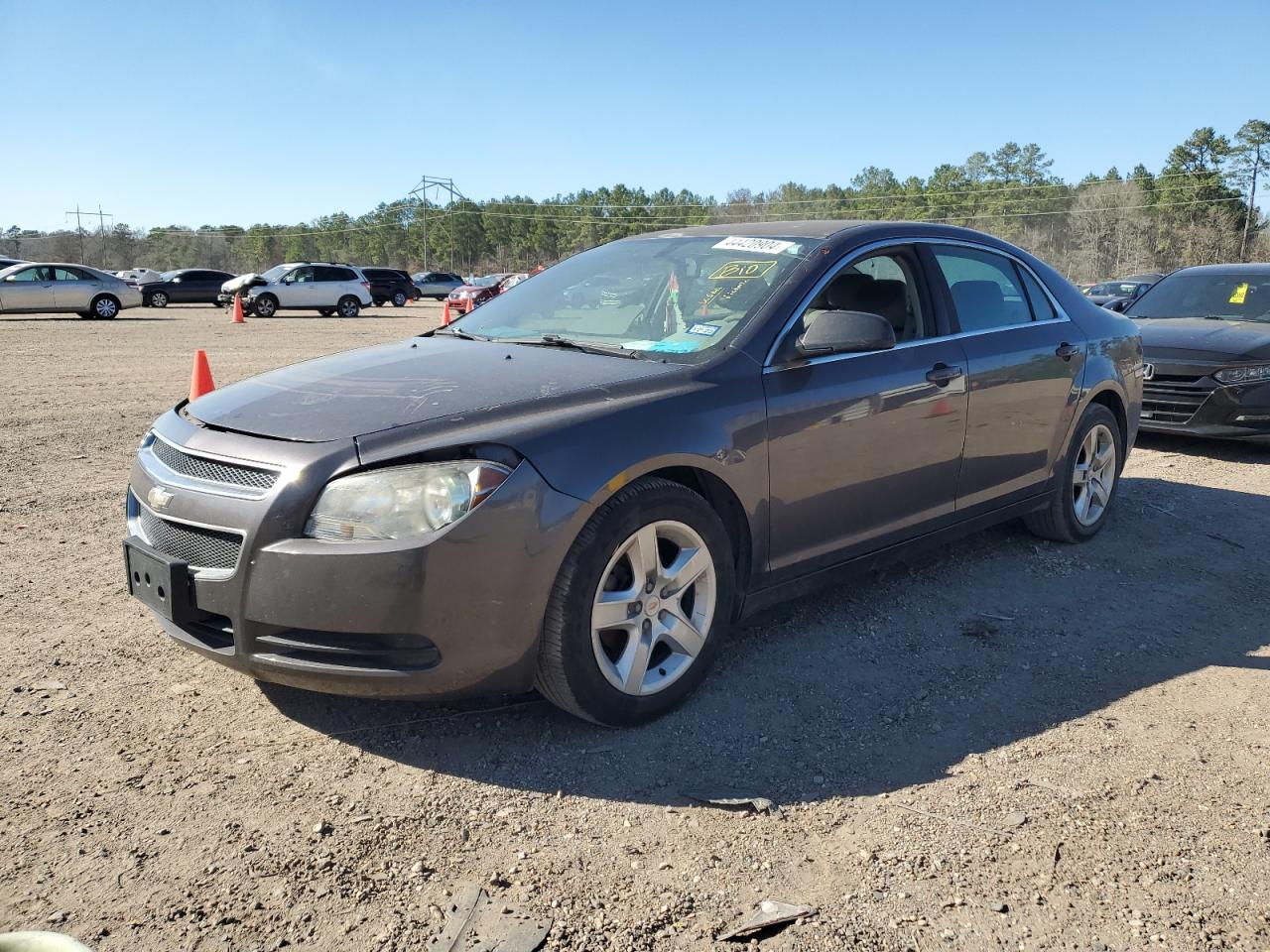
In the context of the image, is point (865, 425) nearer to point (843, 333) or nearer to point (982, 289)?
point (843, 333)

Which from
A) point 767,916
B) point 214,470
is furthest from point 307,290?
point 767,916

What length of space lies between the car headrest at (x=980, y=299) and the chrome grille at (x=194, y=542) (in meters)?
3.32

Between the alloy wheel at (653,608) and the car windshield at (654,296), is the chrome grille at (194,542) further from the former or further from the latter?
the car windshield at (654,296)

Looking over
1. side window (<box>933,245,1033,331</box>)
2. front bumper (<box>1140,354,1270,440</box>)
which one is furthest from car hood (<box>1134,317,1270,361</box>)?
side window (<box>933,245,1033,331</box>)

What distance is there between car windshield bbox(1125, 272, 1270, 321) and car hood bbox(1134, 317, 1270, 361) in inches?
11.8

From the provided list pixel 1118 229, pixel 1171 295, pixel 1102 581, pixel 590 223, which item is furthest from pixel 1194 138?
pixel 1102 581

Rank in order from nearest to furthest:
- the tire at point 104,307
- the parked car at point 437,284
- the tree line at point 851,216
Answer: the tire at point 104,307 < the parked car at point 437,284 < the tree line at point 851,216

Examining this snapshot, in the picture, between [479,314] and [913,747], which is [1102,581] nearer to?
[913,747]

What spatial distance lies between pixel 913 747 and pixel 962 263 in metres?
2.54

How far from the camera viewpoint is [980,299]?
4.79 m

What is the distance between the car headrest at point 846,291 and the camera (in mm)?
→ 4148

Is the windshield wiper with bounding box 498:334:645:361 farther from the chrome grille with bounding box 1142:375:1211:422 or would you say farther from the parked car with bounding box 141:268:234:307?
the parked car with bounding box 141:268:234:307

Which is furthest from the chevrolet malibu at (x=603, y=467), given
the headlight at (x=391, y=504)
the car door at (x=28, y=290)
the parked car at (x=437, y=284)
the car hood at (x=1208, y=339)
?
the parked car at (x=437, y=284)

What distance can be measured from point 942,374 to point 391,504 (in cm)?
257
